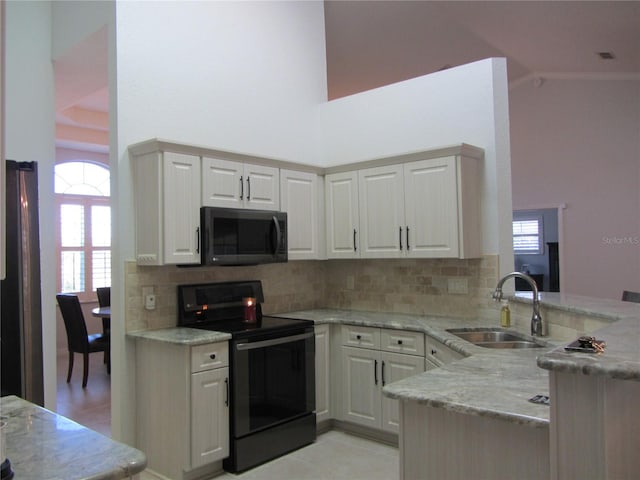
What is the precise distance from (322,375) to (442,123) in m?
2.20

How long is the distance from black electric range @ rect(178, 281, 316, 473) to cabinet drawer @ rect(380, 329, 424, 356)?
1.78ft

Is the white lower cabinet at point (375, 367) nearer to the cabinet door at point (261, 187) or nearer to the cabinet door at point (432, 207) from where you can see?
the cabinet door at point (432, 207)

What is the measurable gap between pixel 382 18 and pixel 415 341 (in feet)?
10.8

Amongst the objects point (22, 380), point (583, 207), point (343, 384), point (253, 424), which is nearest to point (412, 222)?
point (343, 384)

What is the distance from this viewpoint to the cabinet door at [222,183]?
3426mm

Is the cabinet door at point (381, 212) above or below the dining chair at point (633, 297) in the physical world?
above

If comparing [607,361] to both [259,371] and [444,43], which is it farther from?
[444,43]

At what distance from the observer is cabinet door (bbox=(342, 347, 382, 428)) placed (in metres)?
3.61

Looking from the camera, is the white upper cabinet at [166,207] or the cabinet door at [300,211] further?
the cabinet door at [300,211]

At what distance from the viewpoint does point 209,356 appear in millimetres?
3039

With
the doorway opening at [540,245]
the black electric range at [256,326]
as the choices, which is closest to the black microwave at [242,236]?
the black electric range at [256,326]

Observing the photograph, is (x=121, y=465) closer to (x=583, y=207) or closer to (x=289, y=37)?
(x=289, y=37)

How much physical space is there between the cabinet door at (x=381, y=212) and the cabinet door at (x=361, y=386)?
2.63 ft

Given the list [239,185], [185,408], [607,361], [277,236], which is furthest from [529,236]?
[607,361]
